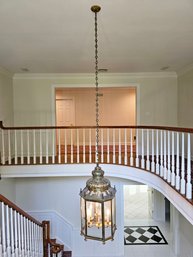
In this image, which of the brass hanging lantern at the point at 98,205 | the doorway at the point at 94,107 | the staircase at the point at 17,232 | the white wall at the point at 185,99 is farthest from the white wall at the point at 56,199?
the brass hanging lantern at the point at 98,205

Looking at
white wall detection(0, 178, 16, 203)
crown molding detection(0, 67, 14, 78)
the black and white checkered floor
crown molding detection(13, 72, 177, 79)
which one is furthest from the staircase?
crown molding detection(13, 72, 177, 79)

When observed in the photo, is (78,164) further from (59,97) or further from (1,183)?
(59,97)

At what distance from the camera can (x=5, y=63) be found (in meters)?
4.60

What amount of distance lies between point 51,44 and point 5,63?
161 centimetres

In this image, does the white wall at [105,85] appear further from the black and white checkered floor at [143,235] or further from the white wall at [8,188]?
the black and white checkered floor at [143,235]

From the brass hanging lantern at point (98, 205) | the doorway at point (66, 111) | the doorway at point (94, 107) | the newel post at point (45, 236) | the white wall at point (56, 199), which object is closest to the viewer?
the brass hanging lantern at point (98, 205)

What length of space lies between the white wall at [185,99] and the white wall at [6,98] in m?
4.29

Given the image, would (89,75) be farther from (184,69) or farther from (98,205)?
(98,205)

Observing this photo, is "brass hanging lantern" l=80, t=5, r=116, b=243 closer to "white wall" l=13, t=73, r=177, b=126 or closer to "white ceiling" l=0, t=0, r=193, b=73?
"white ceiling" l=0, t=0, r=193, b=73

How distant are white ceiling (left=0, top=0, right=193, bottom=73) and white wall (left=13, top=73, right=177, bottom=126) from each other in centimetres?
90

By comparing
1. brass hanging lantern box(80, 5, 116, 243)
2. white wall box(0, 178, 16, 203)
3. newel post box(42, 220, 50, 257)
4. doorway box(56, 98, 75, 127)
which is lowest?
newel post box(42, 220, 50, 257)

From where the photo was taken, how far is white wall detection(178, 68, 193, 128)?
5.12 m

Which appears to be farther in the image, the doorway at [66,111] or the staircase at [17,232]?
the doorway at [66,111]

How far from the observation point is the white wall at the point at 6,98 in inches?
202
